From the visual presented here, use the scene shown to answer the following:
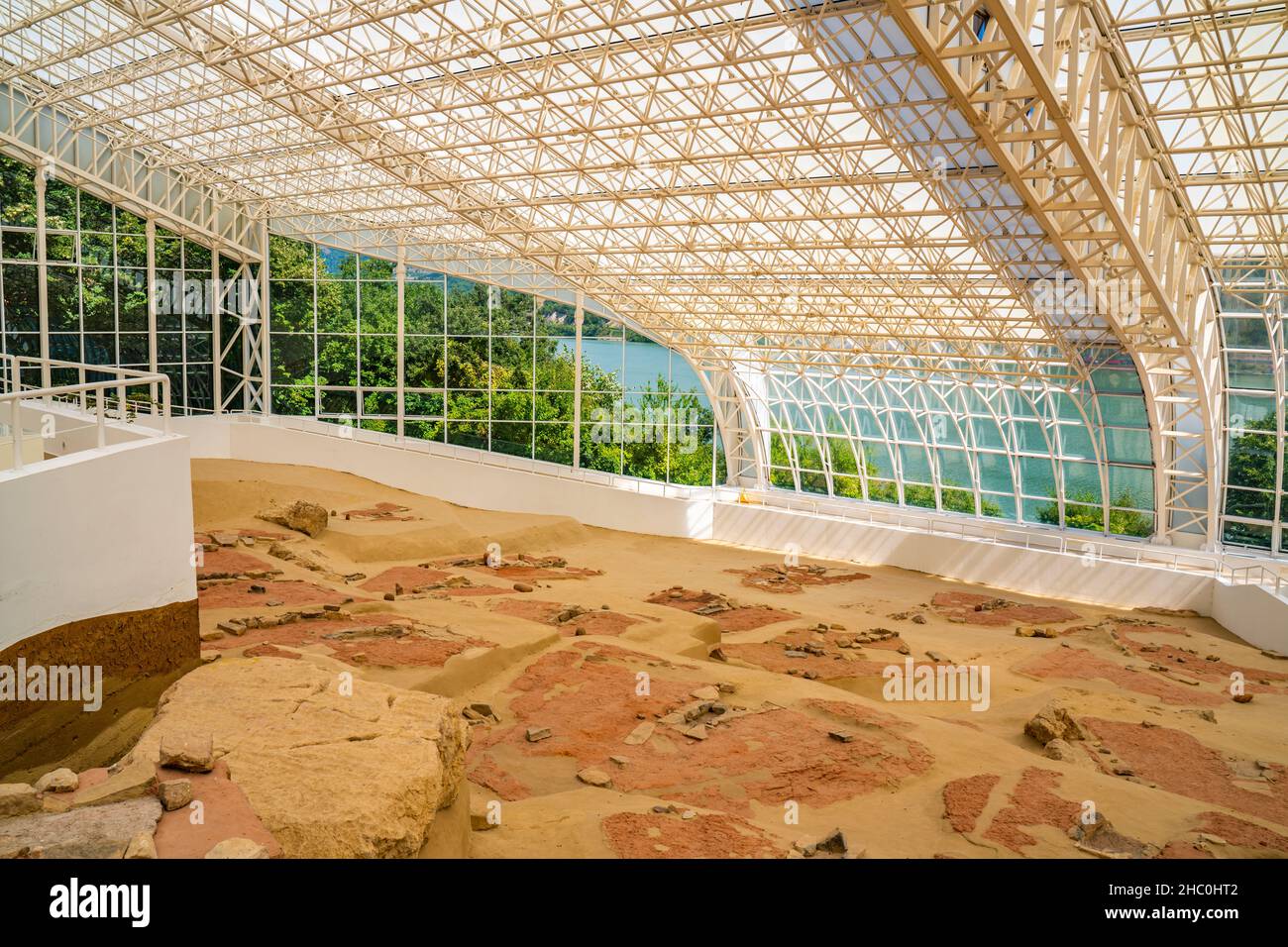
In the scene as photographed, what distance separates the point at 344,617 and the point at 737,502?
20595 millimetres

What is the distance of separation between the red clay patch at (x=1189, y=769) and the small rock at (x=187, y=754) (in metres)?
12.3

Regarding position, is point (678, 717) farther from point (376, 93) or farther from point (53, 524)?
point (376, 93)

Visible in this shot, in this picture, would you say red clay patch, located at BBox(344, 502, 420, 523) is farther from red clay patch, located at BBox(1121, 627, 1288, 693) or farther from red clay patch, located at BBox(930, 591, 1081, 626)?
red clay patch, located at BBox(1121, 627, 1288, 693)

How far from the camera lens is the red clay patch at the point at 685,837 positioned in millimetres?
9062

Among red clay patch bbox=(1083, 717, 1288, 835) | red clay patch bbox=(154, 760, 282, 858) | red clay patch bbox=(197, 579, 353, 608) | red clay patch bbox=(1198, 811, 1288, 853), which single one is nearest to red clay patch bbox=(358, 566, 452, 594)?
red clay patch bbox=(197, 579, 353, 608)

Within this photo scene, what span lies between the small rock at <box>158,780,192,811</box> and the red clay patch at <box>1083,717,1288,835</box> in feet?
40.8

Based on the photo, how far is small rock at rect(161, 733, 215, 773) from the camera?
7027 mm

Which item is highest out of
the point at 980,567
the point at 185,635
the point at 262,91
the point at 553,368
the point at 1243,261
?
the point at 262,91

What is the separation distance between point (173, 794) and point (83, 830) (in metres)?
0.60

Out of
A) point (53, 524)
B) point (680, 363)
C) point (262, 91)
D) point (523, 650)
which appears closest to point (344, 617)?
point (523, 650)

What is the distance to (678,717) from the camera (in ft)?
47.1

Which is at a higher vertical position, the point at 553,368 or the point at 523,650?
the point at 553,368

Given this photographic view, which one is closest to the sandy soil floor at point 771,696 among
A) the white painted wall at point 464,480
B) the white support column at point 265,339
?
the white painted wall at point 464,480

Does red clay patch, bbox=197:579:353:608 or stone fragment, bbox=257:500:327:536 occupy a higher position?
stone fragment, bbox=257:500:327:536
